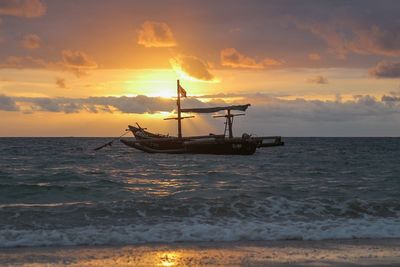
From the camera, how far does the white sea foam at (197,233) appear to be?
47.5ft

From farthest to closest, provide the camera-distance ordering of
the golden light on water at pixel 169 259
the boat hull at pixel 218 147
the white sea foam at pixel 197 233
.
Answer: the boat hull at pixel 218 147 < the white sea foam at pixel 197 233 < the golden light on water at pixel 169 259

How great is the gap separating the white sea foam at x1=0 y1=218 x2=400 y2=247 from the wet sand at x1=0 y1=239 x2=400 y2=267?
2.24ft

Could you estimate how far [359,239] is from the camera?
15.0 metres

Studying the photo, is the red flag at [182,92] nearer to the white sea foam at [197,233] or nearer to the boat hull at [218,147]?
the boat hull at [218,147]

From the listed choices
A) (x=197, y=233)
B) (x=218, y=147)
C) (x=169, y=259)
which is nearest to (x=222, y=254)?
(x=169, y=259)

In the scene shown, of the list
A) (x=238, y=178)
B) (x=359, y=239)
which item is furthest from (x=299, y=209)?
(x=238, y=178)

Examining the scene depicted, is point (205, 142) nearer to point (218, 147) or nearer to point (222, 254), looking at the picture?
point (218, 147)

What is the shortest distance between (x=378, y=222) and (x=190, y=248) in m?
7.45

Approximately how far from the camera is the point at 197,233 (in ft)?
50.6

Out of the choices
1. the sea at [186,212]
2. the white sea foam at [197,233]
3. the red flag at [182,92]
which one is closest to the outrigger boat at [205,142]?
the red flag at [182,92]

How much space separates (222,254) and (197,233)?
2.83 meters

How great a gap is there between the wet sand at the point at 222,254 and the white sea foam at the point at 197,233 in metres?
0.68

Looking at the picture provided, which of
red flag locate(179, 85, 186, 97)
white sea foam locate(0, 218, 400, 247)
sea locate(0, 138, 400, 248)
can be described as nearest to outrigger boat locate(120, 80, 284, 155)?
red flag locate(179, 85, 186, 97)

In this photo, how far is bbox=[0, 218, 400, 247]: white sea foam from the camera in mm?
14484
